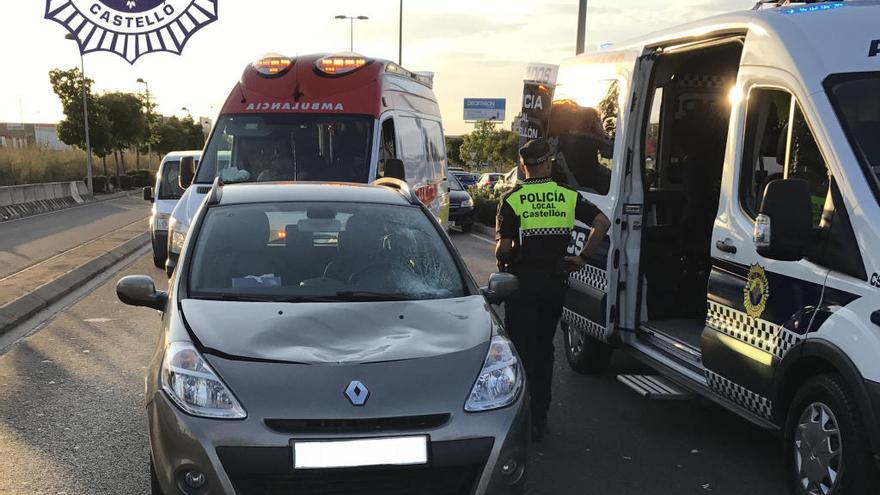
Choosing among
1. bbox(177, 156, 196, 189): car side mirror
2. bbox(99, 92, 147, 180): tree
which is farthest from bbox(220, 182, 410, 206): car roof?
bbox(99, 92, 147, 180): tree

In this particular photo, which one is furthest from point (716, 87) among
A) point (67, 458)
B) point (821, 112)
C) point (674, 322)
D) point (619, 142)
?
point (67, 458)

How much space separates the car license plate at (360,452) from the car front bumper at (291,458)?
20mm

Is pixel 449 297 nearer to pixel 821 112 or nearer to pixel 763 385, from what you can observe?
pixel 763 385

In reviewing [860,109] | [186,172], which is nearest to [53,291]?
[186,172]

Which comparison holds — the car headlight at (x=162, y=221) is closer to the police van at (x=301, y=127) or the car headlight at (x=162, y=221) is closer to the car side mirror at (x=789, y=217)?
the police van at (x=301, y=127)

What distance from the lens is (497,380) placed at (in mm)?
3516

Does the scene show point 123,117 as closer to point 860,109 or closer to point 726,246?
point 726,246

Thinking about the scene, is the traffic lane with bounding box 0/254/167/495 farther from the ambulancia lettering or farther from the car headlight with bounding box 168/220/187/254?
the ambulancia lettering

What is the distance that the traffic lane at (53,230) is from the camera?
14.9m

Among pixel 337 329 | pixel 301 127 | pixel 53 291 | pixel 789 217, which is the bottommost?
pixel 53 291

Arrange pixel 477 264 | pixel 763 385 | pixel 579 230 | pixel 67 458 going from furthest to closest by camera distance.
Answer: pixel 477 264 → pixel 579 230 → pixel 67 458 → pixel 763 385

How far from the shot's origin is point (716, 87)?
21.6 ft

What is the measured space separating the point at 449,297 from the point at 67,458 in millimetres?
2402

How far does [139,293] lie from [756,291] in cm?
307
